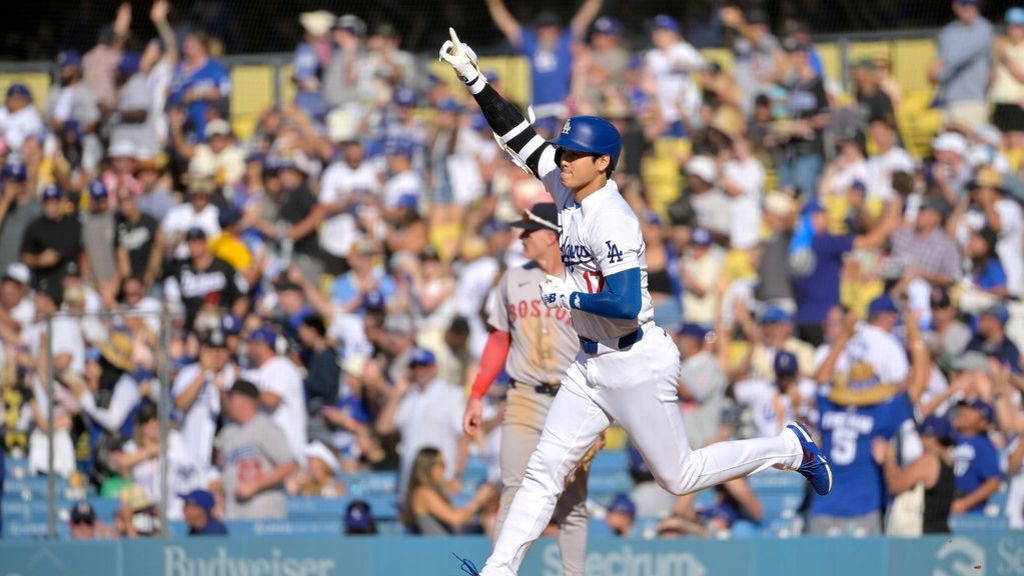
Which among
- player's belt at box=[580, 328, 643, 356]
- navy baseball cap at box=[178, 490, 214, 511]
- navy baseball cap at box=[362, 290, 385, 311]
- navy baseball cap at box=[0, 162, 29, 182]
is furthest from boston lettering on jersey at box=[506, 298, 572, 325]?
navy baseball cap at box=[0, 162, 29, 182]

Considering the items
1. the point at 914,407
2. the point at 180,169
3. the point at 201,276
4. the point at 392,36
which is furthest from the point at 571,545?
the point at 392,36

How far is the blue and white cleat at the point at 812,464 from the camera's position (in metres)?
7.31

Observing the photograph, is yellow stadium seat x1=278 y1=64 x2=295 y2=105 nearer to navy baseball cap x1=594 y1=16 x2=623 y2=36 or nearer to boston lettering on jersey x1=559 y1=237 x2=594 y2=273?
navy baseball cap x1=594 y1=16 x2=623 y2=36

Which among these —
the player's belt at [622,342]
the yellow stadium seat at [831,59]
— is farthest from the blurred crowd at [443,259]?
the player's belt at [622,342]

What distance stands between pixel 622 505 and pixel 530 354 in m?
3.00

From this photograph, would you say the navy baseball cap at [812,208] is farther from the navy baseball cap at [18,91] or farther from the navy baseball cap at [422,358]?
the navy baseball cap at [18,91]

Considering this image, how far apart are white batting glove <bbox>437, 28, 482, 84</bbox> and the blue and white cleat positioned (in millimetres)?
2203

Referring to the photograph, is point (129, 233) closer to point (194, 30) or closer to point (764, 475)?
point (194, 30)

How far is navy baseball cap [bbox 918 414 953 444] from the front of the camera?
1022 cm

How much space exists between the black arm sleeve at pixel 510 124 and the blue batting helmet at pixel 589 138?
36 centimetres

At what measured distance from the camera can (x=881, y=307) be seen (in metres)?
10.9

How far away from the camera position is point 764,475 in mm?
11242

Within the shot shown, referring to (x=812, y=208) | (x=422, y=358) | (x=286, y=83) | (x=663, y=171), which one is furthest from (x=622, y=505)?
(x=286, y=83)

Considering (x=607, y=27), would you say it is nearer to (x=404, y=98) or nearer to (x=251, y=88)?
(x=404, y=98)
